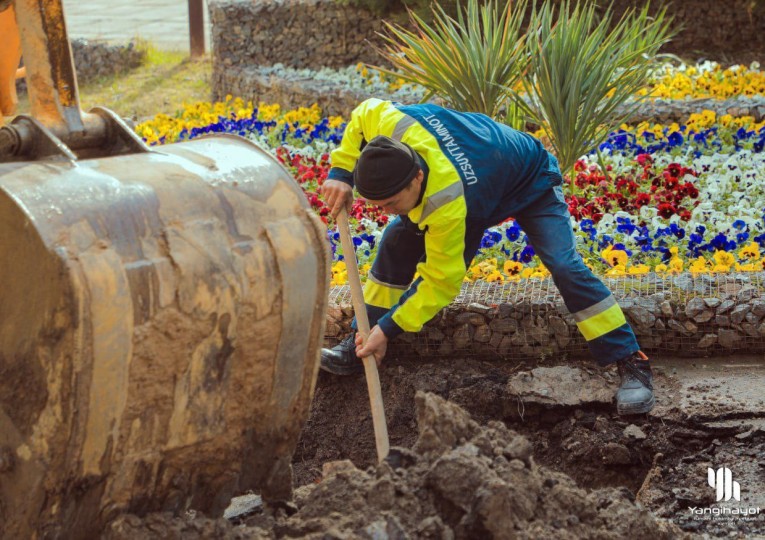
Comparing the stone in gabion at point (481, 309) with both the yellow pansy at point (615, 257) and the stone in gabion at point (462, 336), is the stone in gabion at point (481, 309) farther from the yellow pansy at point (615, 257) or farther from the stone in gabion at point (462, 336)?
the yellow pansy at point (615, 257)

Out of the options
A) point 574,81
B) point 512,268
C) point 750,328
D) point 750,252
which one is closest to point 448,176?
point 512,268

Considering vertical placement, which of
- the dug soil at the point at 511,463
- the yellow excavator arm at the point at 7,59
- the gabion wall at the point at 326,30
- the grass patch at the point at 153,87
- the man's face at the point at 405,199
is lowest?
the grass patch at the point at 153,87

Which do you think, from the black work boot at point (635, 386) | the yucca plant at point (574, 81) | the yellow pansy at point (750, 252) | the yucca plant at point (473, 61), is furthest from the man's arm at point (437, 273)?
the yucca plant at point (473, 61)

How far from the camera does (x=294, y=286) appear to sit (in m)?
2.62

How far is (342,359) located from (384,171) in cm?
104

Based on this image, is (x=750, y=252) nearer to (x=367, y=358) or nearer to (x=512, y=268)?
(x=512, y=268)

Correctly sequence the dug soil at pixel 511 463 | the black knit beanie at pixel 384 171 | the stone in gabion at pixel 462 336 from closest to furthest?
the dug soil at pixel 511 463
the black knit beanie at pixel 384 171
the stone in gabion at pixel 462 336

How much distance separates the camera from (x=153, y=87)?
11.9m

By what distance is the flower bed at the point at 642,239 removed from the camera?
14.1 ft

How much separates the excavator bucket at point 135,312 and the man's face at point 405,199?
82 cm

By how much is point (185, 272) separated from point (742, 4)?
8.88 metres

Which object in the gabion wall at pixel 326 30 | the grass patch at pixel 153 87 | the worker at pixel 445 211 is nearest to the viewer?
the worker at pixel 445 211

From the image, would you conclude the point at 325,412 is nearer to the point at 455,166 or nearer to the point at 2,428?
the point at 455,166

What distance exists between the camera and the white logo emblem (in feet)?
11.4
